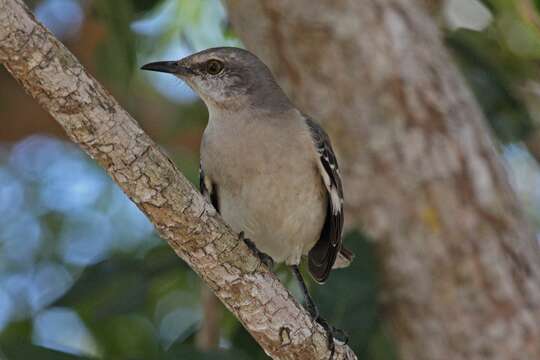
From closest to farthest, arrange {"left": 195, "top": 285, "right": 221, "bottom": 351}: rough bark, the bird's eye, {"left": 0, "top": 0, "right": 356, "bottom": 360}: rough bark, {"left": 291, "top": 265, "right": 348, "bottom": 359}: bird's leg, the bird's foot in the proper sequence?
1. {"left": 0, "top": 0, "right": 356, "bottom": 360}: rough bark
2. the bird's foot
3. {"left": 291, "top": 265, "right": 348, "bottom": 359}: bird's leg
4. the bird's eye
5. {"left": 195, "top": 285, "right": 221, "bottom": 351}: rough bark

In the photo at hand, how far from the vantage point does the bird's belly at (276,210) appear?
4.91 m

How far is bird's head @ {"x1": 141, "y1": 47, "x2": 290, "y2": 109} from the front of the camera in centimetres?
535

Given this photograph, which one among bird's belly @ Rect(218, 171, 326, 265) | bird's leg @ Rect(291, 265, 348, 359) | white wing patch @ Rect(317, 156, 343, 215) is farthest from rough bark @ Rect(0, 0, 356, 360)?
white wing patch @ Rect(317, 156, 343, 215)

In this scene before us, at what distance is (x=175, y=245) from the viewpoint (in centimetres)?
357

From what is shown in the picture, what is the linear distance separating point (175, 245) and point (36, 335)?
4.17 m

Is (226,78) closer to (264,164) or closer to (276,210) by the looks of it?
(264,164)

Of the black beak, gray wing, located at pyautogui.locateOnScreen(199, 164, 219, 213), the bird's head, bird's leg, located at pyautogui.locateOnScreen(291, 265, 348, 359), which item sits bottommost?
bird's leg, located at pyautogui.locateOnScreen(291, 265, 348, 359)

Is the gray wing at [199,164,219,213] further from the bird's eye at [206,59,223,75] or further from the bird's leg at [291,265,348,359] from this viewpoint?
the bird's leg at [291,265,348,359]

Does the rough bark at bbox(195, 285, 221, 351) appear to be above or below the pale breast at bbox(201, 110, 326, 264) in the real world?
below

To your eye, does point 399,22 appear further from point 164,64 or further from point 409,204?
point 164,64

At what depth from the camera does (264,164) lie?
489 cm

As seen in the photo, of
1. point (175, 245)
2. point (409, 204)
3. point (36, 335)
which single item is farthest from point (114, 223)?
point (175, 245)

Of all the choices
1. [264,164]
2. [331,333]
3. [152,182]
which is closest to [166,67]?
[264,164]

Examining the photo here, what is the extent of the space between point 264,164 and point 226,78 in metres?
0.82
